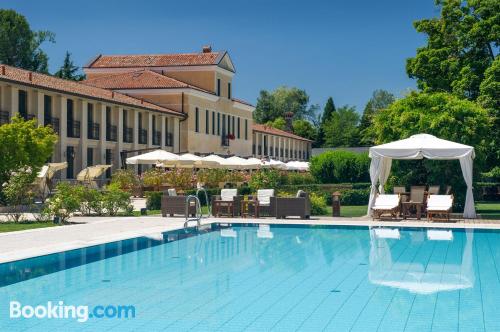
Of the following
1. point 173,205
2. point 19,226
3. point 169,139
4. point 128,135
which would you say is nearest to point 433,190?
point 173,205

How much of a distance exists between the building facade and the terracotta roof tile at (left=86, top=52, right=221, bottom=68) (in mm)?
74

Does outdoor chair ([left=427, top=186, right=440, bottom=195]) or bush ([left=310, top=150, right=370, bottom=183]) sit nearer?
outdoor chair ([left=427, top=186, right=440, bottom=195])

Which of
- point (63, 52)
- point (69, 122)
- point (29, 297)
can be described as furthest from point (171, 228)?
point (63, 52)

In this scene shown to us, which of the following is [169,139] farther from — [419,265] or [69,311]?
[69,311]

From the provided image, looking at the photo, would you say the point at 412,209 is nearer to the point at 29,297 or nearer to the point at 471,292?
the point at 471,292

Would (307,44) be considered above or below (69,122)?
above

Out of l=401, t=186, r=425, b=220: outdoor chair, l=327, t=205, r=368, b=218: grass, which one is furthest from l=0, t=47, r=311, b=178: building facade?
l=401, t=186, r=425, b=220: outdoor chair

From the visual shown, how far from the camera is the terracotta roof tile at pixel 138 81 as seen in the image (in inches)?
1854

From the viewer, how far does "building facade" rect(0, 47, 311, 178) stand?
33125 mm

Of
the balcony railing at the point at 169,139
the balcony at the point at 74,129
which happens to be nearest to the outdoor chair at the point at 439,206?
the balcony at the point at 74,129

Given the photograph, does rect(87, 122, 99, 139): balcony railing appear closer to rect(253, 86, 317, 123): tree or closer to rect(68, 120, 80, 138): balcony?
rect(68, 120, 80, 138): balcony

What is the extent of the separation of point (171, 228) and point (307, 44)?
69.6 ft

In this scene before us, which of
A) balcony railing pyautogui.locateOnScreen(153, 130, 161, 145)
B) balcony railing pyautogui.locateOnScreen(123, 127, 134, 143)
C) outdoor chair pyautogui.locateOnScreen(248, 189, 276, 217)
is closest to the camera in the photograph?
outdoor chair pyautogui.locateOnScreen(248, 189, 276, 217)

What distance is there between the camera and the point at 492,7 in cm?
3203
